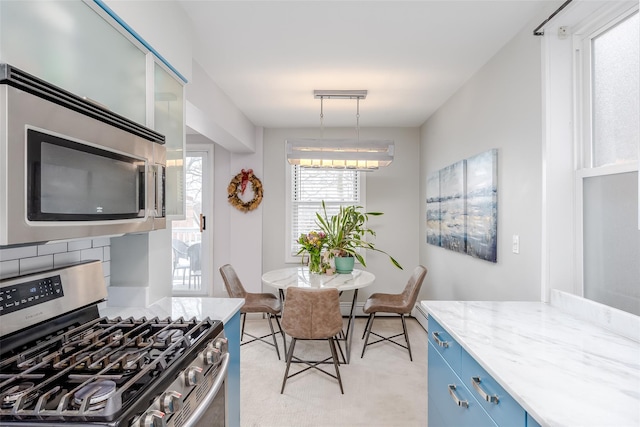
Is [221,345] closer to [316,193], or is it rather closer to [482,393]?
[482,393]

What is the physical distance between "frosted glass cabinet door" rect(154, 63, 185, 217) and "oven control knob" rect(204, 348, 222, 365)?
2.51 ft

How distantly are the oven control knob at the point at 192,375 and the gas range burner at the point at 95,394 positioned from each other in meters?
0.22

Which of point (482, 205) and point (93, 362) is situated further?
point (482, 205)

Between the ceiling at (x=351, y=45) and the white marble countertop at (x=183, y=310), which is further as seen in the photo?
the ceiling at (x=351, y=45)

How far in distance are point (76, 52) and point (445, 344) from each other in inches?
72.1

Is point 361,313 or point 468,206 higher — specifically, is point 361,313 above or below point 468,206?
below

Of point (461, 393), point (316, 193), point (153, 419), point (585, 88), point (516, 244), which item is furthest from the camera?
point (316, 193)

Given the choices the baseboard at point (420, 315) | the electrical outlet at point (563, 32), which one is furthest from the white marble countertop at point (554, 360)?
the baseboard at point (420, 315)

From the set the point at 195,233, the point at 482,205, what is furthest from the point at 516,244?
the point at 195,233

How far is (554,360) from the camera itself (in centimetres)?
121

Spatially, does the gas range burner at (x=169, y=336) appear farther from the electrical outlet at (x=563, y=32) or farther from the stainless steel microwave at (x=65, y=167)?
the electrical outlet at (x=563, y=32)

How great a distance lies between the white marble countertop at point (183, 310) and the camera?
1734 mm

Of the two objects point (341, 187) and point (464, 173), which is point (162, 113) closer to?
point (464, 173)

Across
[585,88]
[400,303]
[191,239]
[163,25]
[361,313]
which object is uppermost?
[163,25]
